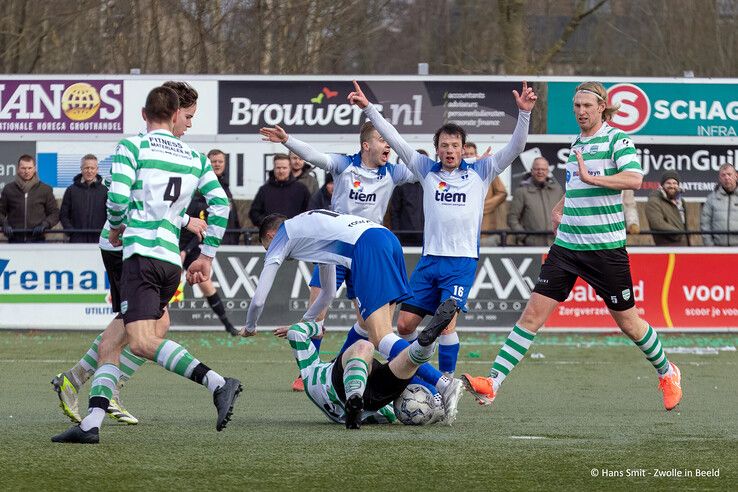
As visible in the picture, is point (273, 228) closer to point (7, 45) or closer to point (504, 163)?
point (504, 163)

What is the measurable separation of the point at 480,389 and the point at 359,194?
2.35 metres

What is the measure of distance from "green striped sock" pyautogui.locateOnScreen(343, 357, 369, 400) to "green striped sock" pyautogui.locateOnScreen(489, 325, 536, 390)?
4.81ft

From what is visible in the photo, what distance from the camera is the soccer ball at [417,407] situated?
8.38 m

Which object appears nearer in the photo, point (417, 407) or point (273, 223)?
point (417, 407)

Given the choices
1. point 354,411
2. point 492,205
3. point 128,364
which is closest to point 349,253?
point 354,411

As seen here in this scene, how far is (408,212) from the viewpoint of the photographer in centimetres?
1678

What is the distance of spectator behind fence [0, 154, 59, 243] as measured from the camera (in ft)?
56.6

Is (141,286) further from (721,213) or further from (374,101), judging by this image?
(721,213)

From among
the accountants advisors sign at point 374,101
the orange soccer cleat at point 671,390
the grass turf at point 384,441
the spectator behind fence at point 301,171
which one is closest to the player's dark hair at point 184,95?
the grass turf at point 384,441

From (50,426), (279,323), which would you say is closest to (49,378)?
(50,426)

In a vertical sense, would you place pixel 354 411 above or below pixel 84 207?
below

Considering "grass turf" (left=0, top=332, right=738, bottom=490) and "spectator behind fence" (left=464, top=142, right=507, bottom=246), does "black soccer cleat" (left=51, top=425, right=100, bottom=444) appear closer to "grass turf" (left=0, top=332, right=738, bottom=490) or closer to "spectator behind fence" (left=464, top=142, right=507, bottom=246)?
"grass turf" (left=0, top=332, right=738, bottom=490)

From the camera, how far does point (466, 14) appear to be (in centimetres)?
3288

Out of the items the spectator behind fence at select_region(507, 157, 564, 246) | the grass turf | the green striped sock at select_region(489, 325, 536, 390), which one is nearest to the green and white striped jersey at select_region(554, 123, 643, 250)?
the green striped sock at select_region(489, 325, 536, 390)
